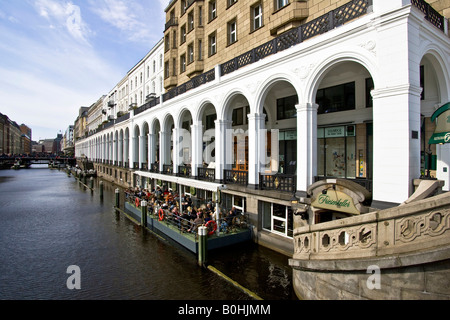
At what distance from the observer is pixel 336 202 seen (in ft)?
29.6

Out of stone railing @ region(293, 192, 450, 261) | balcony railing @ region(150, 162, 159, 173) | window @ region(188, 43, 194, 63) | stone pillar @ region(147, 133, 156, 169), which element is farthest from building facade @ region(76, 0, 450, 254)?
stone pillar @ region(147, 133, 156, 169)

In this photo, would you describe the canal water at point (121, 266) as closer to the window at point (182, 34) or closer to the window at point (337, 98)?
the window at point (337, 98)

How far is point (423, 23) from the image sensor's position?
28.0 feet

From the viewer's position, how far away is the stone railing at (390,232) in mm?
4824

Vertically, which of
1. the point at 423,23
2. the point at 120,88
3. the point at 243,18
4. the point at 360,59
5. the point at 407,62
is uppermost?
the point at 120,88

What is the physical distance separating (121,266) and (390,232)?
33.4 feet

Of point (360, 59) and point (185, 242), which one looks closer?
point (360, 59)

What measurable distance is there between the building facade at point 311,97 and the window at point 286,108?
0.07 meters

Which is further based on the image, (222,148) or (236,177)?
(222,148)

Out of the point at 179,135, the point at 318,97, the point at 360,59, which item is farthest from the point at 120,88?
the point at 360,59

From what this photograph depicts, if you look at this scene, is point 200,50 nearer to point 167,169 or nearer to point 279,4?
point 279,4

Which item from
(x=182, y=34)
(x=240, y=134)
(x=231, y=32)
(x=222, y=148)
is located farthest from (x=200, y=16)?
(x=222, y=148)
